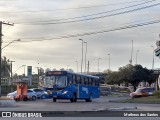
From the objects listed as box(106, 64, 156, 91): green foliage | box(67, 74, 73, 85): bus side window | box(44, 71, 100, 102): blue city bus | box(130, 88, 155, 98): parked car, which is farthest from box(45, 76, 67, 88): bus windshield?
box(106, 64, 156, 91): green foliage

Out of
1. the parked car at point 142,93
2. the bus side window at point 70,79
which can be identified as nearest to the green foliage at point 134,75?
the parked car at point 142,93

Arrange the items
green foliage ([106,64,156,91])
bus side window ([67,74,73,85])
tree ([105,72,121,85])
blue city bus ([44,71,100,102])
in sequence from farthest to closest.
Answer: tree ([105,72,121,85]), green foliage ([106,64,156,91]), bus side window ([67,74,73,85]), blue city bus ([44,71,100,102])

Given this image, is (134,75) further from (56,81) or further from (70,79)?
(56,81)

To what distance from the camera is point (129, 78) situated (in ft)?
352

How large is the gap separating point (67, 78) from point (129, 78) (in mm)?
66577

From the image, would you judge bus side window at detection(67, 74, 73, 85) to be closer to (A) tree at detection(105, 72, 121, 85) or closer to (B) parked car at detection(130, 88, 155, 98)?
(B) parked car at detection(130, 88, 155, 98)

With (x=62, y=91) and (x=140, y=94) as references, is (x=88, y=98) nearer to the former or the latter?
(x=62, y=91)

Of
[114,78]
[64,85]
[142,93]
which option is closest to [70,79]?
[64,85]

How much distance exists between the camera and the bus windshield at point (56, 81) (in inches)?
1661

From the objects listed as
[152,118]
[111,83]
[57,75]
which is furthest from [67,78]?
[111,83]

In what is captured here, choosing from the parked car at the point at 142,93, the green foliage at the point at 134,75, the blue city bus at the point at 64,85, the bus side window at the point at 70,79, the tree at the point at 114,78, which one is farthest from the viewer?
the tree at the point at 114,78

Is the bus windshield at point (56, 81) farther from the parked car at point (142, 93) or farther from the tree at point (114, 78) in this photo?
the tree at point (114, 78)

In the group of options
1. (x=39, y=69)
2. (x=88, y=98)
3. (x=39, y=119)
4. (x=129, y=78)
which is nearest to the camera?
(x=39, y=119)

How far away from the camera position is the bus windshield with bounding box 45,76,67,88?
42.2 meters
